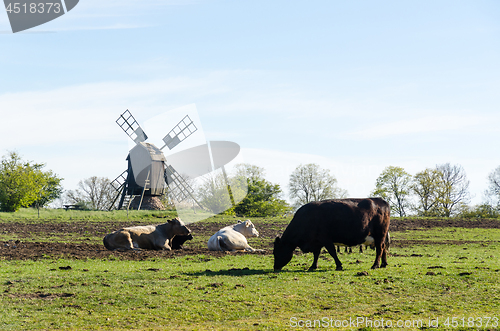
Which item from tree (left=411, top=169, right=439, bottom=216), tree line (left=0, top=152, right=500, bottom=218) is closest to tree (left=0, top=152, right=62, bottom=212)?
tree line (left=0, top=152, right=500, bottom=218)

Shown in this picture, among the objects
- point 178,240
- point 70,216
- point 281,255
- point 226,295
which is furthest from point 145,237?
point 70,216

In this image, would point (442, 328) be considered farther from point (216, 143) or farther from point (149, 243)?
point (216, 143)

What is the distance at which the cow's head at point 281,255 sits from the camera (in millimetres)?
14336

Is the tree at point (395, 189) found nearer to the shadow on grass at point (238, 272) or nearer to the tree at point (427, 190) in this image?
the tree at point (427, 190)

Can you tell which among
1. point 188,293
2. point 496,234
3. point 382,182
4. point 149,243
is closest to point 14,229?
point 149,243

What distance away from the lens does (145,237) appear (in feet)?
66.7

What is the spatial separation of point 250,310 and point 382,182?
77024 millimetres

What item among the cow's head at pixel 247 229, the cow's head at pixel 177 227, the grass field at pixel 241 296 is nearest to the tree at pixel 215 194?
the cow's head at pixel 247 229

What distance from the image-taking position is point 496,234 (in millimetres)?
35875

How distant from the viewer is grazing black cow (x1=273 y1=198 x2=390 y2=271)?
13875 mm

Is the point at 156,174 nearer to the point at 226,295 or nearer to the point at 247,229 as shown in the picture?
the point at 247,229

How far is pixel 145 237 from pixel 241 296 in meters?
11.3

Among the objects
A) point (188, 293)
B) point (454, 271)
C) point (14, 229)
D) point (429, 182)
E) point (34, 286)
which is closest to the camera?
point (188, 293)

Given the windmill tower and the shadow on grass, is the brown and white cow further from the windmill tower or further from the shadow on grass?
the windmill tower
